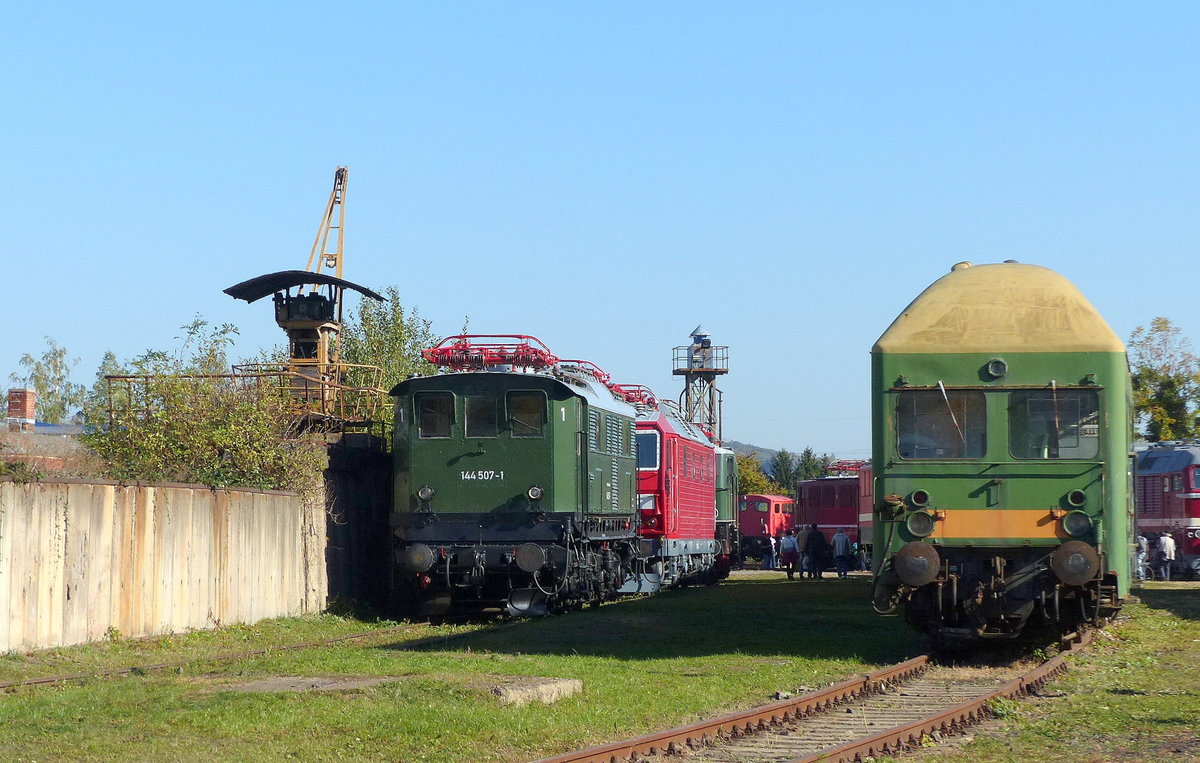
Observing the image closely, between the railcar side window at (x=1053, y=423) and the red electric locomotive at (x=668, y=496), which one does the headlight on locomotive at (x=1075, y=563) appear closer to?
the railcar side window at (x=1053, y=423)

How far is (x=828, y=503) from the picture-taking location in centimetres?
4888

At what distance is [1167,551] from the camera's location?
35750mm

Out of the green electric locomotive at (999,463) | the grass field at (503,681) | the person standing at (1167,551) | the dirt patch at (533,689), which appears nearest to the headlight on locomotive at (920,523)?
the green electric locomotive at (999,463)

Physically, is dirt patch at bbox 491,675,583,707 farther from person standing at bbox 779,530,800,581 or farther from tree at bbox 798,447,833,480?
tree at bbox 798,447,833,480

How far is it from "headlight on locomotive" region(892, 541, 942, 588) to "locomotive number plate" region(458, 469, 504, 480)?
7815 mm

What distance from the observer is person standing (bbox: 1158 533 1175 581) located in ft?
117

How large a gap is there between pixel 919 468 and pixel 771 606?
29.4 feet

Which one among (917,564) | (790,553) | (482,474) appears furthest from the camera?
(790,553)

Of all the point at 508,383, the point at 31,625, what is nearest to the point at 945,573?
the point at 508,383

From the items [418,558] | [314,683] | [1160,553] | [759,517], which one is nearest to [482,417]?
[418,558]

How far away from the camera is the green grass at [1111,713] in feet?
34.5

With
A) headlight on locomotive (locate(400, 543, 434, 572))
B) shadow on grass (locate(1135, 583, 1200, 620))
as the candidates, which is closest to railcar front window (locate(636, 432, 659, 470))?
headlight on locomotive (locate(400, 543, 434, 572))

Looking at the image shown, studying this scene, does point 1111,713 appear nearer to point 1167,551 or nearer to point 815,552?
point 815,552

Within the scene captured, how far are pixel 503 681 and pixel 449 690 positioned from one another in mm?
740
